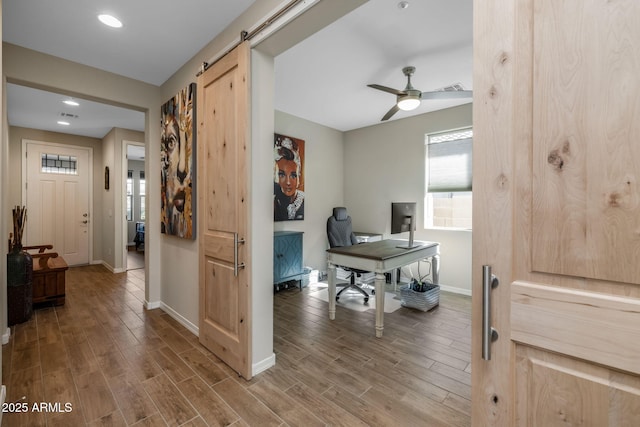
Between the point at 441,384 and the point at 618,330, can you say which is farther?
the point at 441,384

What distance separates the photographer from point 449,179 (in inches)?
165

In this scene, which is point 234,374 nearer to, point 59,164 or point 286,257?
point 286,257

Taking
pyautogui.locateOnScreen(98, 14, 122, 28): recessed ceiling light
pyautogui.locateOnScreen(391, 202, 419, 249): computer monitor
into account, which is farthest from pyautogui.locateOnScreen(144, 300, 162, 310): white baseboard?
pyautogui.locateOnScreen(391, 202, 419, 249): computer monitor

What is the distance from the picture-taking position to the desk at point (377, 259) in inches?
108

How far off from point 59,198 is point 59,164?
26.2 inches

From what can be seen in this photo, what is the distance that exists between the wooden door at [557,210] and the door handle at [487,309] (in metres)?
0.02

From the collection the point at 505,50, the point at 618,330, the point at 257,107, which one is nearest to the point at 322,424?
the point at 618,330

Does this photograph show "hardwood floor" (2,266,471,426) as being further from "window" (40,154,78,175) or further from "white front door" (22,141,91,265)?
"window" (40,154,78,175)

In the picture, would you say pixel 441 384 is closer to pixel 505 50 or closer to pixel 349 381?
pixel 349 381

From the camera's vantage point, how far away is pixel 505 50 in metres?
0.85

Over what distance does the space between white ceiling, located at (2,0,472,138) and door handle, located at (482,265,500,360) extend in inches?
81.6

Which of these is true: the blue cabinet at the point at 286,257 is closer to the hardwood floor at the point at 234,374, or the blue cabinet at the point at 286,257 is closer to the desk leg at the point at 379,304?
the hardwood floor at the point at 234,374

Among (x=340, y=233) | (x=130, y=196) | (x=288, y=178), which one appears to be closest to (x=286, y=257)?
(x=340, y=233)

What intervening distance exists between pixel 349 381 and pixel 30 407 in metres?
2.01
